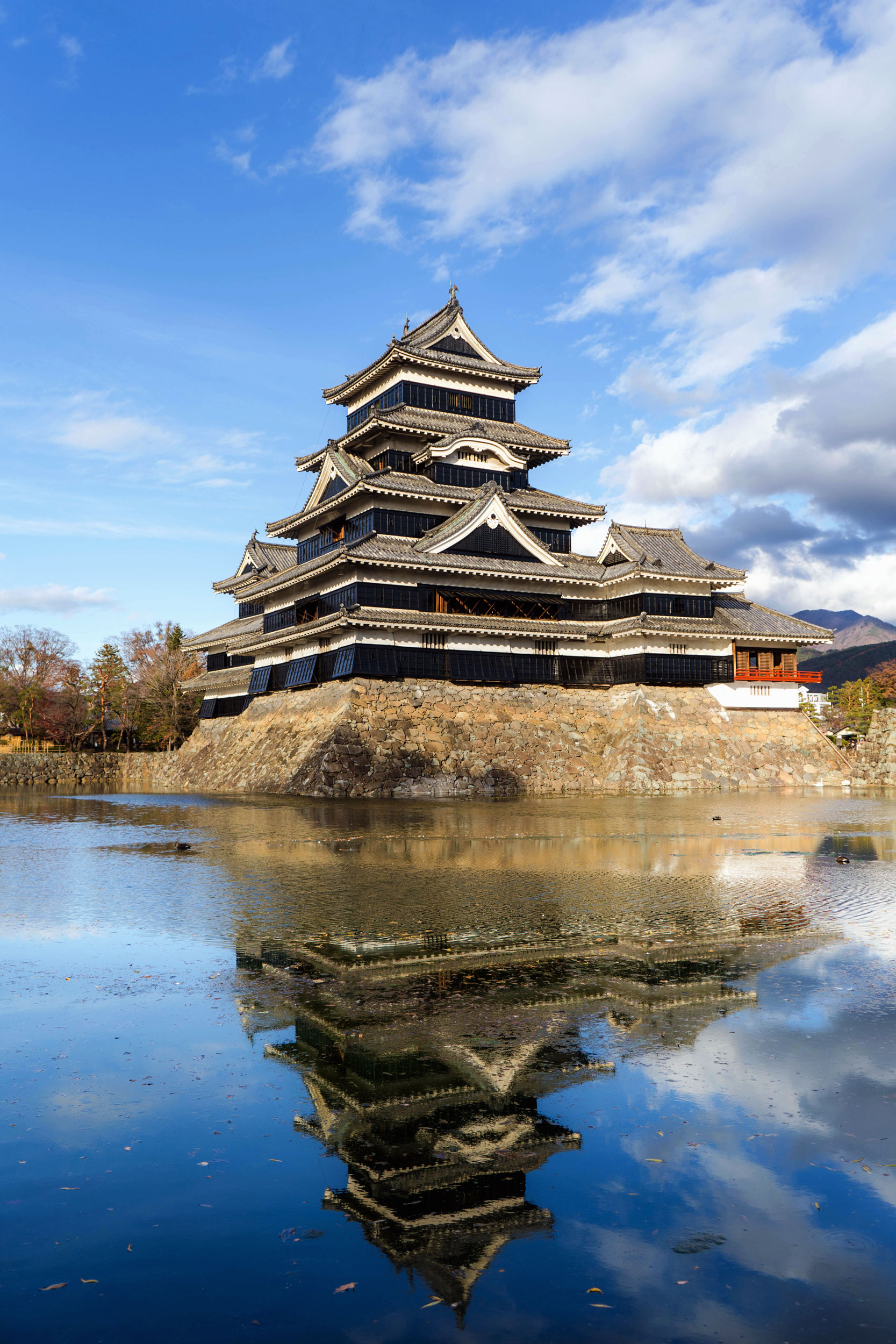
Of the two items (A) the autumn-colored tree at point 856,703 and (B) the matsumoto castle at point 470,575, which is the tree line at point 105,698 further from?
(A) the autumn-colored tree at point 856,703

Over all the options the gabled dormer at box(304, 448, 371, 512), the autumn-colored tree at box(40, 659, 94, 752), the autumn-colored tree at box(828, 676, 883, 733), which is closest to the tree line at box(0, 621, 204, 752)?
the autumn-colored tree at box(40, 659, 94, 752)

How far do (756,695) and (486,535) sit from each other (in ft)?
54.8

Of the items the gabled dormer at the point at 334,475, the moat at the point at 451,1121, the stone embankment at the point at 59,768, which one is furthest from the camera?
the stone embankment at the point at 59,768

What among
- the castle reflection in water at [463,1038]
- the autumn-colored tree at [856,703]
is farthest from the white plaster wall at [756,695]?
the castle reflection in water at [463,1038]

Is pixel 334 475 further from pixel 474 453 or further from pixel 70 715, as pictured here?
pixel 70 715

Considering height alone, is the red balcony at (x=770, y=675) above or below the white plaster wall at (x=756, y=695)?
above

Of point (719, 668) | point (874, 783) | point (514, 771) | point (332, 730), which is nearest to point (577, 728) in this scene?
point (514, 771)

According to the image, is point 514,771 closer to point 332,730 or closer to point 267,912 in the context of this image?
point 332,730

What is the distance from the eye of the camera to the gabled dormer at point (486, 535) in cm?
3856

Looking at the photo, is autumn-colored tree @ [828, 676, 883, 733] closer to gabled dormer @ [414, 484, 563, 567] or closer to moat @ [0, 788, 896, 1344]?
gabled dormer @ [414, 484, 563, 567]

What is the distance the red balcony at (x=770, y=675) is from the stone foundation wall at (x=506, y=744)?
5.42ft

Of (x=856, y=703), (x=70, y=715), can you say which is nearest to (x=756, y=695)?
(x=856, y=703)

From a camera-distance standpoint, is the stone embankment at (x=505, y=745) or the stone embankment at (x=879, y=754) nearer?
the stone embankment at (x=505, y=745)

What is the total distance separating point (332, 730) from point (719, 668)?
2083cm
